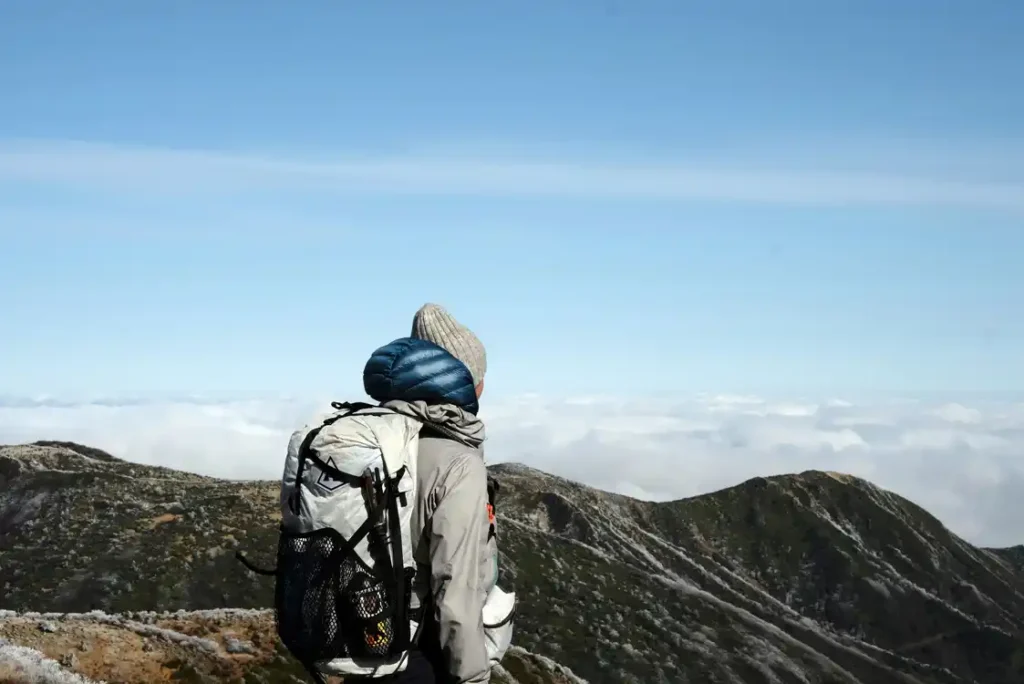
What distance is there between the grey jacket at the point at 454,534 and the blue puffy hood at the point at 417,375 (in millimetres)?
108

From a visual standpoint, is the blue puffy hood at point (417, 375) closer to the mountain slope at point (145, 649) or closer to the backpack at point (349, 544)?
the backpack at point (349, 544)

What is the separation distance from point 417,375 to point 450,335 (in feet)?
2.41

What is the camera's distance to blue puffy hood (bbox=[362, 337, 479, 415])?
878cm

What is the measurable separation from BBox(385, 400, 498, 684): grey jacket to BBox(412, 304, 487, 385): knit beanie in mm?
780

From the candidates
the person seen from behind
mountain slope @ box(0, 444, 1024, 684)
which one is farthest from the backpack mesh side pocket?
mountain slope @ box(0, 444, 1024, 684)

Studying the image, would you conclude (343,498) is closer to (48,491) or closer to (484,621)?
(484,621)

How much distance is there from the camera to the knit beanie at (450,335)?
9391 millimetres

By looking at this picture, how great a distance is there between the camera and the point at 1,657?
1748 cm

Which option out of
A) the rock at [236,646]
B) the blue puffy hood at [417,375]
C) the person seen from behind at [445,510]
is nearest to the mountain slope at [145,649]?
the rock at [236,646]

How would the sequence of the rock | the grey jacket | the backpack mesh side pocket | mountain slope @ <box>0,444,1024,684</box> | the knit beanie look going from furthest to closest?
mountain slope @ <box>0,444,1024,684</box> → the rock → the knit beanie → the backpack mesh side pocket → the grey jacket

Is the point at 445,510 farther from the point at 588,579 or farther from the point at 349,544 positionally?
the point at 588,579

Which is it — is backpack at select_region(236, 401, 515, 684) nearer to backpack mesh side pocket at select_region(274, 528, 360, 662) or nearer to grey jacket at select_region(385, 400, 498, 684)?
backpack mesh side pocket at select_region(274, 528, 360, 662)

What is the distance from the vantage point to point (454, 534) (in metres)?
8.26

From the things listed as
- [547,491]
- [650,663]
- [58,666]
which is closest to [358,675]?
[58,666]
